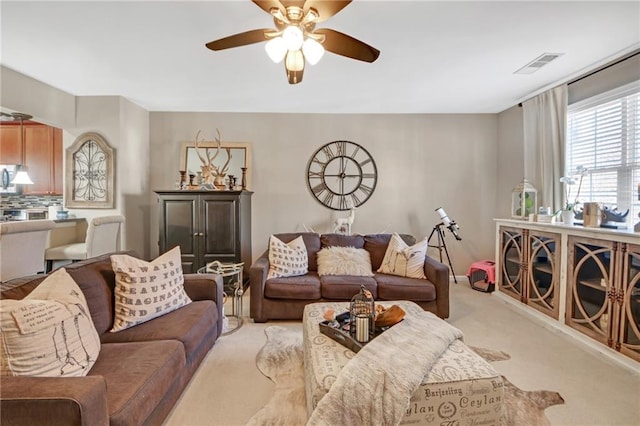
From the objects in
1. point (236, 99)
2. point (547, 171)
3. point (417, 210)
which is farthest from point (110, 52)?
point (547, 171)

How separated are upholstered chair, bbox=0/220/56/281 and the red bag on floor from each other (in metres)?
5.01

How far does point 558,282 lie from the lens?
10.0ft

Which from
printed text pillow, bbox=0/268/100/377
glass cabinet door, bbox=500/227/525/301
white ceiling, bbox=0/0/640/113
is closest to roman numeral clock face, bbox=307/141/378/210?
white ceiling, bbox=0/0/640/113

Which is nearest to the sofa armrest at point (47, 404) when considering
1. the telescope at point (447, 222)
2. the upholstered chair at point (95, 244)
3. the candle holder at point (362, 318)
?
the candle holder at point (362, 318)

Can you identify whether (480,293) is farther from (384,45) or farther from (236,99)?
(236,99)

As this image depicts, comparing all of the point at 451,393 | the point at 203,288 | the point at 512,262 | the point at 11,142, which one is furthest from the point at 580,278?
the point at 11,142

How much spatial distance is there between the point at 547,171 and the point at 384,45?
244cm

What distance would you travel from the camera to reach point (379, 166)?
4.71 metres

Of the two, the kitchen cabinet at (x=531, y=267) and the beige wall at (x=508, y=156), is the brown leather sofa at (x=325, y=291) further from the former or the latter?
the beige wall at (x=508, y=156)

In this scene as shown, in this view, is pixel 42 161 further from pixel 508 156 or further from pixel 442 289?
pixel 508 156

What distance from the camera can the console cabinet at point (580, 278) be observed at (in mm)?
2393

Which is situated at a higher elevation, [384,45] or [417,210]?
[384,45]

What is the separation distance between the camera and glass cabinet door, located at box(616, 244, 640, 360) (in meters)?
2.34

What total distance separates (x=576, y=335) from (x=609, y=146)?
1.85m
